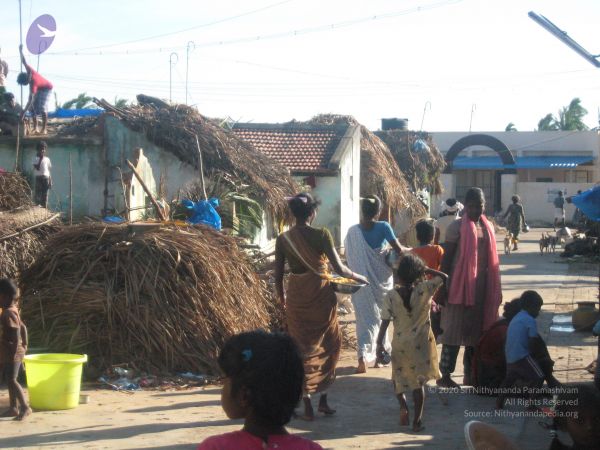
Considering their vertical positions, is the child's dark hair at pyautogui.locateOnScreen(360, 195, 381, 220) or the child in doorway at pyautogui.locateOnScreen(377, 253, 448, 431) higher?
the child's dark hair at pyautogui.locateOnScreen(360, 195, 381, 220)

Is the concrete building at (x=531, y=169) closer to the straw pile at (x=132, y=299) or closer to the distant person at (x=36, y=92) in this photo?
the distant person at (x=36, y=92)

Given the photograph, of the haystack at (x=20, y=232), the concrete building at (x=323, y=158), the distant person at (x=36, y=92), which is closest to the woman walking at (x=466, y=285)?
the haystack at (x=20, y=232)

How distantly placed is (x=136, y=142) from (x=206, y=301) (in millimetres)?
6891

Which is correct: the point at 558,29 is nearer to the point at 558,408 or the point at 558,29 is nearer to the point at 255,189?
the point at 255,189

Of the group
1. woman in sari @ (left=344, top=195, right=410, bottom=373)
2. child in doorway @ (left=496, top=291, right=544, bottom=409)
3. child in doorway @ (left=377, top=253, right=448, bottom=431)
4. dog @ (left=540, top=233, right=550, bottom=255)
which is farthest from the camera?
dog @ (left=540, top=233, right=550, bottom=255)

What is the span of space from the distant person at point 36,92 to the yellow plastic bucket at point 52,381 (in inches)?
340

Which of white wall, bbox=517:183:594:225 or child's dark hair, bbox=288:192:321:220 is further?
white wall, bbox=517:183:594:225

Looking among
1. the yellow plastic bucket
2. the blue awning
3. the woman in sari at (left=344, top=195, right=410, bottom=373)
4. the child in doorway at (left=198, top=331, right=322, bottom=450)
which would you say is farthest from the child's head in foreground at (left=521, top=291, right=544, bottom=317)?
the blue awning

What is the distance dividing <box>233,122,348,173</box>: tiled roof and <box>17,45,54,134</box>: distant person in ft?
24.9

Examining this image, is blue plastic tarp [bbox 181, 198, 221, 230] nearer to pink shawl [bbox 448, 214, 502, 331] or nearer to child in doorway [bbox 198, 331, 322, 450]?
pink shawl [bbox 448, 214, 502, 331]

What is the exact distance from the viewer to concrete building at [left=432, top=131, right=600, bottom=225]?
1770 inches

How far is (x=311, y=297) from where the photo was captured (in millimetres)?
7355

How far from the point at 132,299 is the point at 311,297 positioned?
2.38m

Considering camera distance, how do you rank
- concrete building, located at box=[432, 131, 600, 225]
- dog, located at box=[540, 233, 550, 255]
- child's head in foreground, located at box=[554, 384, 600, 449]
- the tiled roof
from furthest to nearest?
1. concrete building, located at box=[432, 131, 600, 225]
2. dog, located at box=[540, 233, 550, 255]
3. the tiled roof
4. child's head in foreground, located at box=[554, 384, 600, 449]
